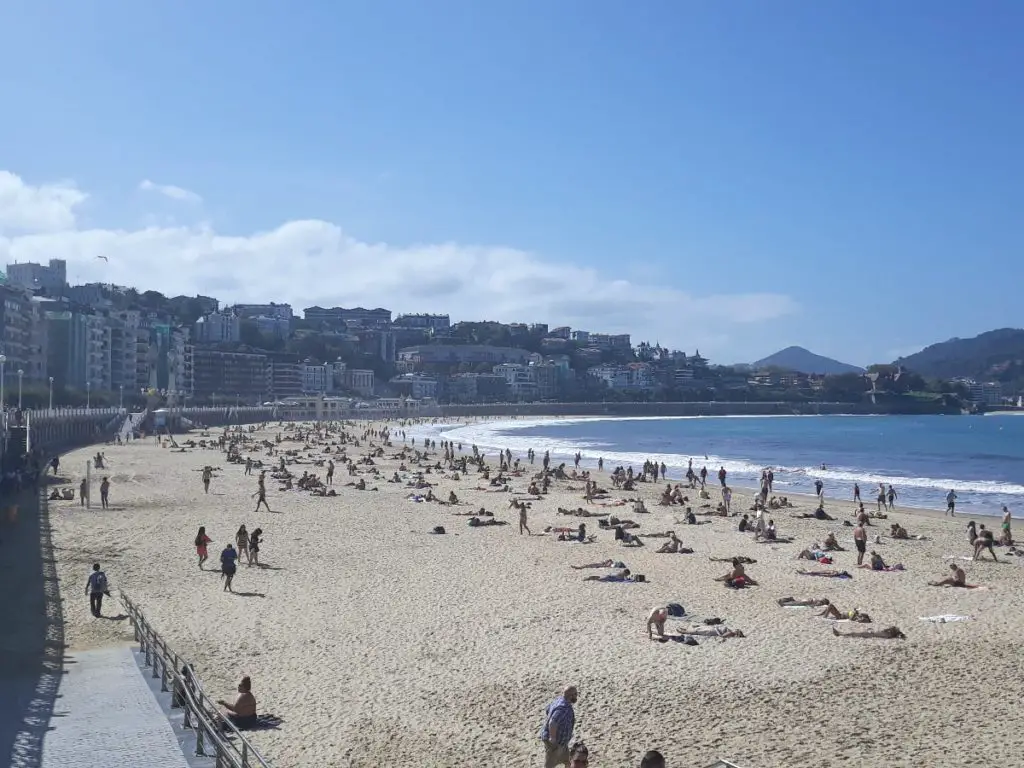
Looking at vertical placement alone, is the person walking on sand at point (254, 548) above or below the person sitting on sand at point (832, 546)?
above

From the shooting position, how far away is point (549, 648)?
37.5 feet

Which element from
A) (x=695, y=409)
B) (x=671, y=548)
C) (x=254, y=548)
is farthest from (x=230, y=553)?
(x=695, y=409)

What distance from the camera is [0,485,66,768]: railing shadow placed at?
764 centimetres

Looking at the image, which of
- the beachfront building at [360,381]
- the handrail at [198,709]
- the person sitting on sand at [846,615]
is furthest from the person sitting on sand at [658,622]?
the beachfront building at [360,381]

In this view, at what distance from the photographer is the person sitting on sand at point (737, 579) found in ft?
50.3

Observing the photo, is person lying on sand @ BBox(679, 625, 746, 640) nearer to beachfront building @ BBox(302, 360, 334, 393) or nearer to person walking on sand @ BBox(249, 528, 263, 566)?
person walking on sand @ BBox(249, 528, 263, 566)

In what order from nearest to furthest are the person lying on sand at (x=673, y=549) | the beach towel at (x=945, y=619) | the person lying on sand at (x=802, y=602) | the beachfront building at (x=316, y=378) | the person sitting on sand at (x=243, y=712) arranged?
the person sitting on sand at (x=243, y=712), the beach towel at (x=945, y=619), the person lying on sand at (x=802, y=602), the person lying on sand at (x=673, y=549), the beachfront building at (x=316, y=378)

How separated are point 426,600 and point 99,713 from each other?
6.50m

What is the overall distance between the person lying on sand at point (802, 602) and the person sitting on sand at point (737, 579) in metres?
1.25

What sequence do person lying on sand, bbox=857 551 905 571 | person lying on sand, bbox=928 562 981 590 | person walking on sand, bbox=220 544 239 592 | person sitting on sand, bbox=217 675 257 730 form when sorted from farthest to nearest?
person lying on sand, bbox=857 551 905 571 → person lying on sand, bbox=928 562 981 590 → person walking on sand, bbox=220 544 239 592 → person sitting on sand, bbox=217 675 257 730

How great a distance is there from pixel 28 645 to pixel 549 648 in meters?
6.04

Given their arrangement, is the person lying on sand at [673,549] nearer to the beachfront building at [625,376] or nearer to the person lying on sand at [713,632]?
the person lying on sand at [713,632]

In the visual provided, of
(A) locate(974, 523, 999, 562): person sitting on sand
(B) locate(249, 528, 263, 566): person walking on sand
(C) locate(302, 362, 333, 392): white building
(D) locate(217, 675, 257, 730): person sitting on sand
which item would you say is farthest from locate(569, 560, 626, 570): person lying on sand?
(C) locate(302, 362, 333, 392): white building

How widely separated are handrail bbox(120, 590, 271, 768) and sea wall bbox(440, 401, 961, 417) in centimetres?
11509
